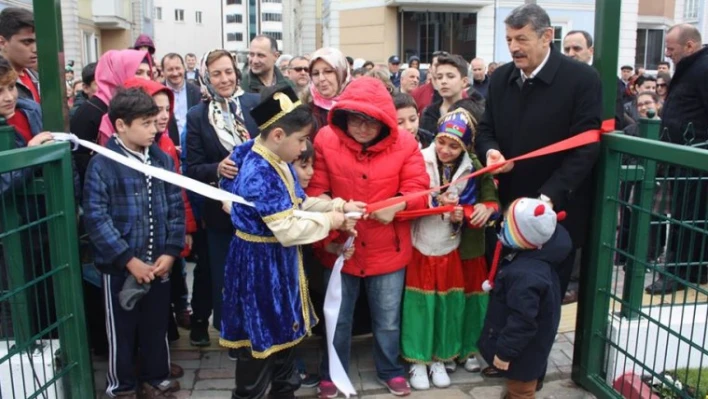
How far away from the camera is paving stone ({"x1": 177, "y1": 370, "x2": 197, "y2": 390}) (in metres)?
3.89

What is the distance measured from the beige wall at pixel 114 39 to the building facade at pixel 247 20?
67648 millimetres

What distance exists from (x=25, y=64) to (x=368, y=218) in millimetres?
2485

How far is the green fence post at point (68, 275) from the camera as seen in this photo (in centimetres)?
320

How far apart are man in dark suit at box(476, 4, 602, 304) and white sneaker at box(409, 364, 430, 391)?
97 centimetres

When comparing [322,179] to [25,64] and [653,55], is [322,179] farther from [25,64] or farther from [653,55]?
[653,55]

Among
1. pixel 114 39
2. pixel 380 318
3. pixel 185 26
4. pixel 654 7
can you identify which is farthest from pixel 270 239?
pixel 185 26

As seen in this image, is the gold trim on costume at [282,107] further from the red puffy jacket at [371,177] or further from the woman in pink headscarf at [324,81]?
the woman in pink headscarf at [324,81]

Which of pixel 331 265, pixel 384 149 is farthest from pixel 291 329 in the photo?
pixel 384 149

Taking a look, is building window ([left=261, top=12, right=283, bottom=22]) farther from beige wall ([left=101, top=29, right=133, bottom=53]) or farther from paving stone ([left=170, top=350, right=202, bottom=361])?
paving stone ([left=170, top=350, right=202, bottom=361])

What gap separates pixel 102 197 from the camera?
336 cm

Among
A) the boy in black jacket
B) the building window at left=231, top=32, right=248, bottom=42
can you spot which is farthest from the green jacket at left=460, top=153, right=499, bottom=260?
the building window at left=231, top=32, right=248, bottom=42

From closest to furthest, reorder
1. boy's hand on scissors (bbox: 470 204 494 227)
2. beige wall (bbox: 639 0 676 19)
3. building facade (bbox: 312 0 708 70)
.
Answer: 1. boy's hand on scissors (bbox: 470 204 494 227)
2. building facade (bbox: 312 0 708 70)
3. beige wall (bbox: 639 0 676 19)

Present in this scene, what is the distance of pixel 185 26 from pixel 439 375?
251 ft

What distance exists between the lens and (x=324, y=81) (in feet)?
14.1
